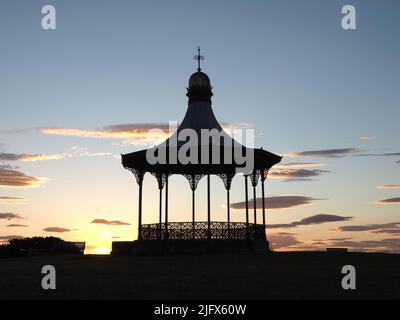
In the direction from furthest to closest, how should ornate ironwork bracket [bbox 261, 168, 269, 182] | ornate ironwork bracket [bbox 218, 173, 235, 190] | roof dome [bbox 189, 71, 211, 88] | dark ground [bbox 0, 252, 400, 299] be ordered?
roof dome [bbox 189, 71, 211, 88] → ornate ironwork bracket [bbox 218, 173, 235, 190] → ornate ironwork bracket [bbox 261, 168, 269, 182] → dark ground [bbox 0, 252, 400, 299]

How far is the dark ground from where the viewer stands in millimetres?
17141

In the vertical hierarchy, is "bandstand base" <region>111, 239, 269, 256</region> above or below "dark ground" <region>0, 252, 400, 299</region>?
above

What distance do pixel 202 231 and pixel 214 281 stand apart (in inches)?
818

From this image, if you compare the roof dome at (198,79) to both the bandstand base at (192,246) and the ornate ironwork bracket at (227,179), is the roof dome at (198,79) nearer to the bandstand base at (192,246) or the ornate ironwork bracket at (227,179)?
the ornate ironwork bracket at (227,179)

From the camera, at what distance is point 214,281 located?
20.4m

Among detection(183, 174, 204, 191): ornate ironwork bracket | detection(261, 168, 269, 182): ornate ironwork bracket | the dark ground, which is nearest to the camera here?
the dark ground

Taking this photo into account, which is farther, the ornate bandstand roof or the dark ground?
the ornate bandstand roof

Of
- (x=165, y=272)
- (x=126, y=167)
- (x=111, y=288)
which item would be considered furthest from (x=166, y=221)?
(x=111, y=288)

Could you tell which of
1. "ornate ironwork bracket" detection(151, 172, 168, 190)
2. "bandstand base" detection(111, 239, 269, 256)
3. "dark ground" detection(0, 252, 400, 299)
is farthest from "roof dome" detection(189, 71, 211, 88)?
"dark ground" detection(0, 252, 400, 299)

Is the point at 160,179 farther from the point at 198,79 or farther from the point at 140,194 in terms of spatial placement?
the point at 198,79

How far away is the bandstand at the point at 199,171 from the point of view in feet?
129

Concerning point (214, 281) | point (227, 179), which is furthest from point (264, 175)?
point (214, 281)

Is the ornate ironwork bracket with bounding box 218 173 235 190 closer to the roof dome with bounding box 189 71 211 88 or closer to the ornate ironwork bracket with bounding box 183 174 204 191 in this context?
the ornate ironwork bracket with bounding box 183 174 204 191
